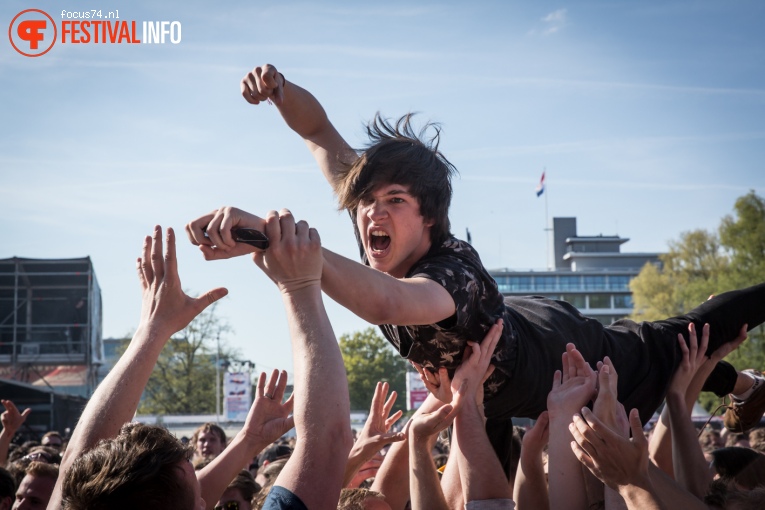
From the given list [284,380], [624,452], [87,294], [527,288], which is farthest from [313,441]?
[527,288]

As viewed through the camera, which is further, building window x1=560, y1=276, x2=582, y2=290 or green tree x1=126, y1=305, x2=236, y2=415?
building window x1=560, y1=276, x2=582, y2=290

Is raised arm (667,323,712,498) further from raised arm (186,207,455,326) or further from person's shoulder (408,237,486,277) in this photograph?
raised arm (186,207,455,326)

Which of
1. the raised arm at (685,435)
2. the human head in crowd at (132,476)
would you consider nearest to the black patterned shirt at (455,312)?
the raised arm at (685,435)

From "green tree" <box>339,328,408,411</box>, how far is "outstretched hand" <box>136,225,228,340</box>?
53790 mm

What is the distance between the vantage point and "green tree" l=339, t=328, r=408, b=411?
56.9 metres

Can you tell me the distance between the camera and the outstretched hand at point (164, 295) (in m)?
2.77

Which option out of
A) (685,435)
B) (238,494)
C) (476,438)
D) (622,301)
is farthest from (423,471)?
(622,301)

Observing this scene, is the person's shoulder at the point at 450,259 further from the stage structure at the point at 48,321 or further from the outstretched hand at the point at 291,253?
the stage structure at the point at 48,321

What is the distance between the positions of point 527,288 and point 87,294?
78.9m

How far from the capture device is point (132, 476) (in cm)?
213

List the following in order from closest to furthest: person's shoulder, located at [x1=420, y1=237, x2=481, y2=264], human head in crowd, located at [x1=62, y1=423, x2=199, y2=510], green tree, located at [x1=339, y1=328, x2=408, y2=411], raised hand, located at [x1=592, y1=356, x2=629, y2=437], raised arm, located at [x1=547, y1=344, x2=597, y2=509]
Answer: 1. human head in crowd, located at [x1=62, y1=423, x2=199, y2=510]
2. raised hand, located at [x1=592, y1=356, x2=629, y2=437]
3. raised arm, located at [x1=547, y1=344, x2=597, y2=509]
4. person's shoulder, located at [x1=420, y1=237, x2=481, y2=264]
5. green tree, located at [x1=339, y1=328, x2=408, y2=411]

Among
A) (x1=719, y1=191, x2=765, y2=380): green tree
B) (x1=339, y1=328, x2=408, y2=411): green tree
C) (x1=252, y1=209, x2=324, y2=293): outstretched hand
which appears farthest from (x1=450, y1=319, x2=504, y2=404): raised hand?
(x1=339, y1=328, x2=408, y2=411): green tree

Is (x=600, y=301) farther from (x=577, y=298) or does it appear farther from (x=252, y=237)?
(x=252, y=237)

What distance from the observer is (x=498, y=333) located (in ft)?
11.7
